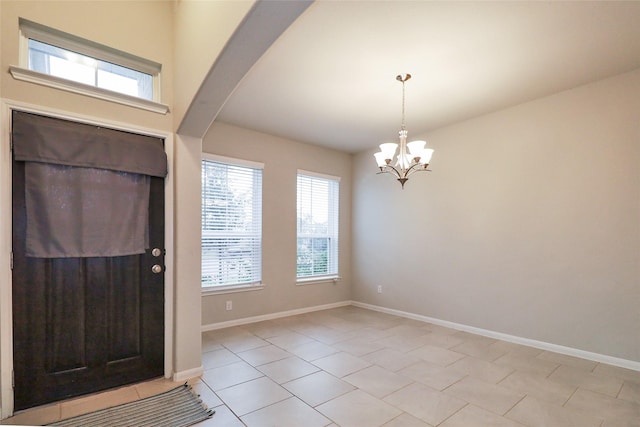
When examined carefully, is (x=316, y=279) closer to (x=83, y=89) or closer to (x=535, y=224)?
(x=535, y=224)

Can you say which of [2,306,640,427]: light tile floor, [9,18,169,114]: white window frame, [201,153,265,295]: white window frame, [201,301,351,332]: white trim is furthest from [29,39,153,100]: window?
[201,301,351,332]: white trim

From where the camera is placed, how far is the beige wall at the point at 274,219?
4.38 metres

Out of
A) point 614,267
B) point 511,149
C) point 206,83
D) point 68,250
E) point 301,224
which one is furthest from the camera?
point 301,224

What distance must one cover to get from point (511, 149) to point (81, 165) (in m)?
4.52

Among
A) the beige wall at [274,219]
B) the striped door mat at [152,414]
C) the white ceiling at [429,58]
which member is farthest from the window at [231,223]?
Answer: the striped door mat at [152,414]

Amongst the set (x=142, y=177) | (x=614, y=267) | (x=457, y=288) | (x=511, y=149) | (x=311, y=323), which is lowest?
(x=311, y=323)

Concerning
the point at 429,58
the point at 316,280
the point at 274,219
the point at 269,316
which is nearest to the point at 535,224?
the point at 429,58

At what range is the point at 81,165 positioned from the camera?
96.5 inches

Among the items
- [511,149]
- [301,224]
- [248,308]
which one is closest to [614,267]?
[511,149]

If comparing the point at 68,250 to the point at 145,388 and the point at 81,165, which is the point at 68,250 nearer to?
the point at 81,165

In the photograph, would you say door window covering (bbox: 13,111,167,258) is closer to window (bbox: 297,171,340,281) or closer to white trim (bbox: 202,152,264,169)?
white trim (bbox: 202,152,264,169)

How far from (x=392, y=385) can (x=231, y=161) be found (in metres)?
3.35

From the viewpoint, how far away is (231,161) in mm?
4434

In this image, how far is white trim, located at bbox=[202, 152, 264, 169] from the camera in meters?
4.24
